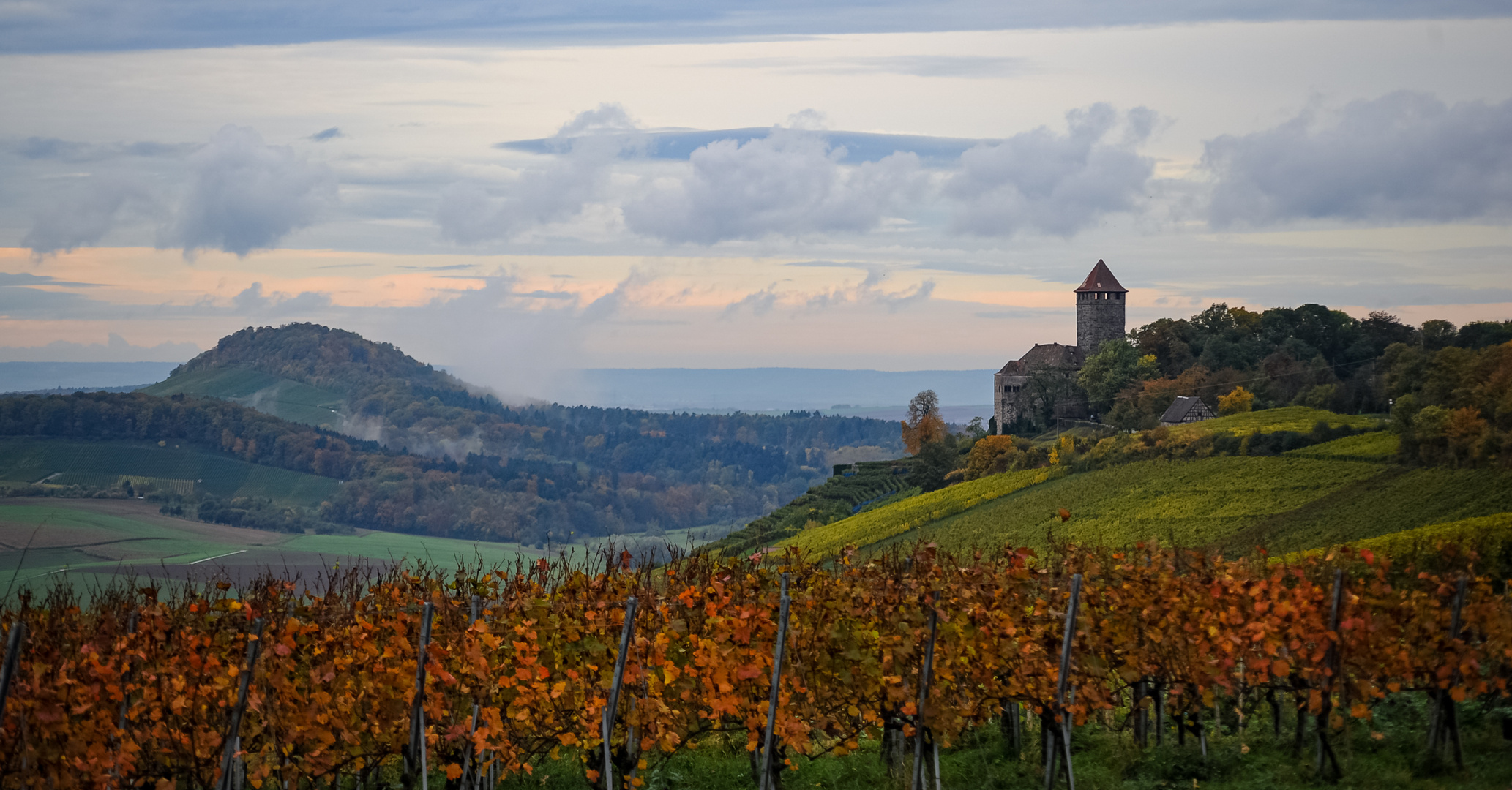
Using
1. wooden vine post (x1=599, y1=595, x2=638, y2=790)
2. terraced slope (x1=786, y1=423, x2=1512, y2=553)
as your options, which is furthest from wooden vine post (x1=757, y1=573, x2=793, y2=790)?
terraced slope (x1=786, y1=423, x2=1512, y2=553)

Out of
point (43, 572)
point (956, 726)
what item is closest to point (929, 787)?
point (956, 726)

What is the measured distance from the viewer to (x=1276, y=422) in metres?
61.3

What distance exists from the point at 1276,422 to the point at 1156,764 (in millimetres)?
57307

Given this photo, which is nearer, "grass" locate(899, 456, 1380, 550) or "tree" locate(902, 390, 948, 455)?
"grass" locate(899, 456, 1380, 550)

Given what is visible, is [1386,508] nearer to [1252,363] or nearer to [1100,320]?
[1252,363]

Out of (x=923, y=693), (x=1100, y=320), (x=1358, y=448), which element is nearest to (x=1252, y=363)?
(x=1100, y=320)

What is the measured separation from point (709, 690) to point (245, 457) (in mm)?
177318

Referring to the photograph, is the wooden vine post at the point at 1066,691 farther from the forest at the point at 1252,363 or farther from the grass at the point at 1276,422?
the forest at the point at 1252,363

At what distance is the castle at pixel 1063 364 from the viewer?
9269 cm

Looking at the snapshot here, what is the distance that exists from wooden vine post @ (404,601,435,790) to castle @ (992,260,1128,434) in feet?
282

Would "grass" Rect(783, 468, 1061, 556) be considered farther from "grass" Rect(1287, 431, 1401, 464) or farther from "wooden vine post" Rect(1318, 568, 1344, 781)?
"wooden vine post" Rect(1318, 568, 1344, 781)

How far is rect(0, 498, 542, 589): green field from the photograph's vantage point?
103438 millimetres

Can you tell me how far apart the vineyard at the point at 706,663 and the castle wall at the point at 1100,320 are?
107 m

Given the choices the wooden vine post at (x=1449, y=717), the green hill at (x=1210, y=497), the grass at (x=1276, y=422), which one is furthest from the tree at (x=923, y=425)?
the wooden vine post at (x=1449, y=717)
